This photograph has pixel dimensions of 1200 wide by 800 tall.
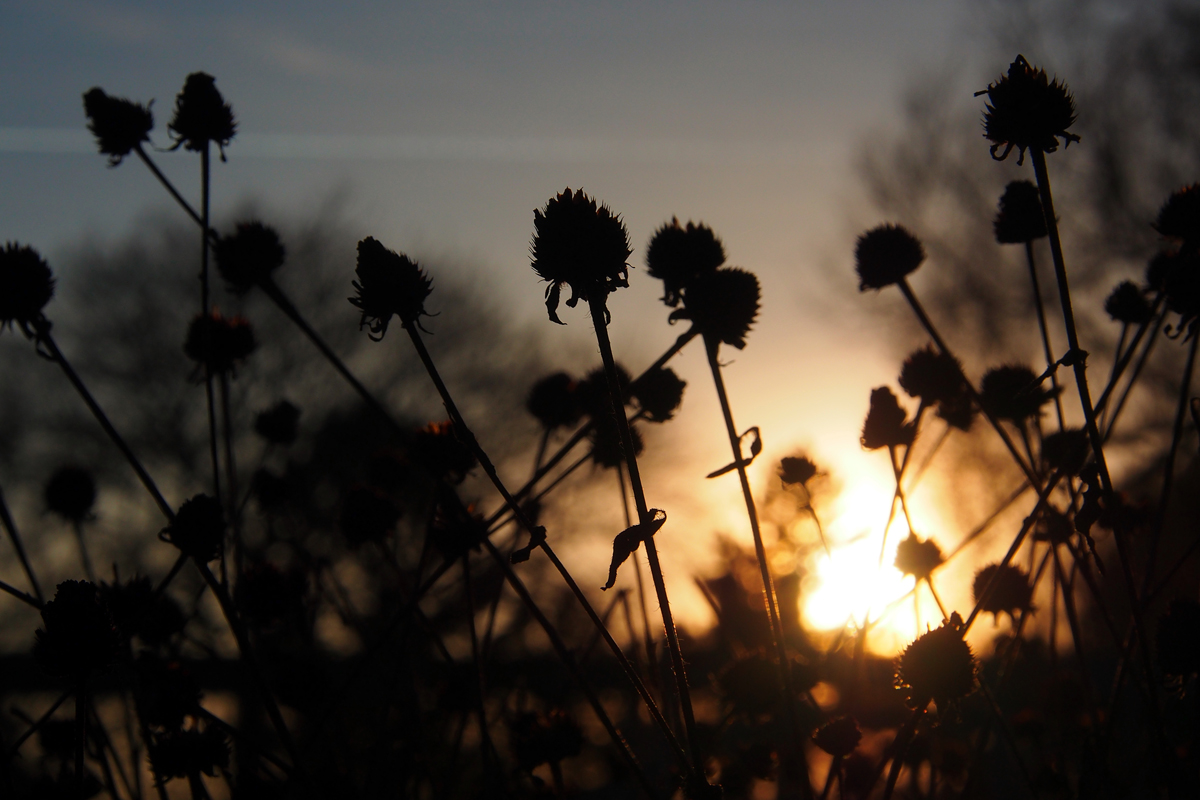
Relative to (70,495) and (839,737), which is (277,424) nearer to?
(70,495)

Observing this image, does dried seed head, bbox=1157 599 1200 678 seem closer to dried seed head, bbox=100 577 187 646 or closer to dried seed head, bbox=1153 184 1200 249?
dried seed head, bbox=1153 184 1200 249

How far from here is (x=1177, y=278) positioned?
1114 mm

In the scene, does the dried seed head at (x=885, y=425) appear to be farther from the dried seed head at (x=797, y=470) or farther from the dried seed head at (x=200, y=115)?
the dried seed head at (x=200, y=115)

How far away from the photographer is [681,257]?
1267 millimetres

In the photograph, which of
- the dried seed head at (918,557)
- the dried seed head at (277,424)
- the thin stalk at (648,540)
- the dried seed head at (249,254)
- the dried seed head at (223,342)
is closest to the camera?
the thin stalk at (648,540)

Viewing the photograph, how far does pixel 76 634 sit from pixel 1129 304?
73.4 inches

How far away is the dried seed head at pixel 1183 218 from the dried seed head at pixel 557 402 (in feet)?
3.68

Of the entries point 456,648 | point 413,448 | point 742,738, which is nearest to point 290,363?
point 456,648

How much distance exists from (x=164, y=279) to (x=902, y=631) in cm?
908

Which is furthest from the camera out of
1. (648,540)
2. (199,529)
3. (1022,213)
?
(1022,213)

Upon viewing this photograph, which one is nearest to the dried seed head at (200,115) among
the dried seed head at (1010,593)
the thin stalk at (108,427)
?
the thin stalk at (108,427)

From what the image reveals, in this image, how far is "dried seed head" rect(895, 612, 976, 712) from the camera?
0.88 metres

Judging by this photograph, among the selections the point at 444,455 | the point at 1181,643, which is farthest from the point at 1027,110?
the point at 444,455

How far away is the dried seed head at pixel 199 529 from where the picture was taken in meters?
1.08
